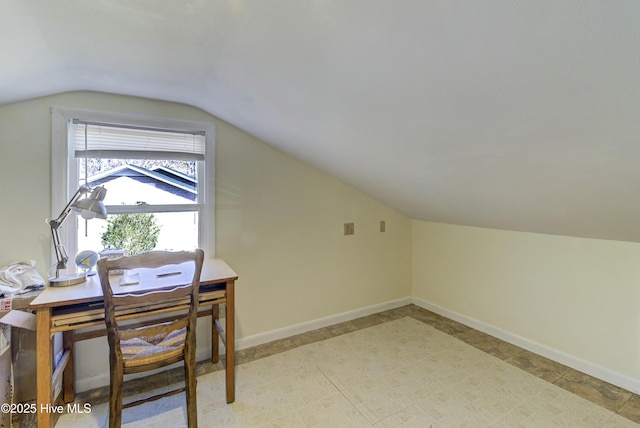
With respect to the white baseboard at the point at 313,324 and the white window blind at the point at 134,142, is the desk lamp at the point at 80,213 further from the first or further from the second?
the white baseboard at the point at 313,324

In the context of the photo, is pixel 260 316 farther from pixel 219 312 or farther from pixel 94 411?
pixel 94 411

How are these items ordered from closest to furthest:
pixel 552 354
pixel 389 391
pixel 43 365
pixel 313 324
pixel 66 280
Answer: pixel 43 365, pixel 66 280, pixel 389 391, pixel 552 354, pixel 313 324

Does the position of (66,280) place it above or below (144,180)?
below

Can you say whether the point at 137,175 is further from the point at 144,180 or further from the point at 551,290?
the point at 551,290

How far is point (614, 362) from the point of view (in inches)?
81.2

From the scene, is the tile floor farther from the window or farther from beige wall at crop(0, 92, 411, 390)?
the window

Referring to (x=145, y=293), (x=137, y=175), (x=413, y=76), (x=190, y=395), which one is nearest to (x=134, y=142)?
(x=137, y=175)

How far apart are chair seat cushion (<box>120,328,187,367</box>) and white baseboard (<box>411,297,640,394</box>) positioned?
105 inches

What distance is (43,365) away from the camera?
144cm

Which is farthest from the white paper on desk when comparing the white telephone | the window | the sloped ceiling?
the sloped ceiling

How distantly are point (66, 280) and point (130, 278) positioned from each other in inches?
12.4

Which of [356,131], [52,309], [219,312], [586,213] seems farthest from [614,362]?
[52,309]

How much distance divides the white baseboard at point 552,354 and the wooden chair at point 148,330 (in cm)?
261

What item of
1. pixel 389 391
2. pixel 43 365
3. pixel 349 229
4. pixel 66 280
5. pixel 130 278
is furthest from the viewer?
pixel 349 229
